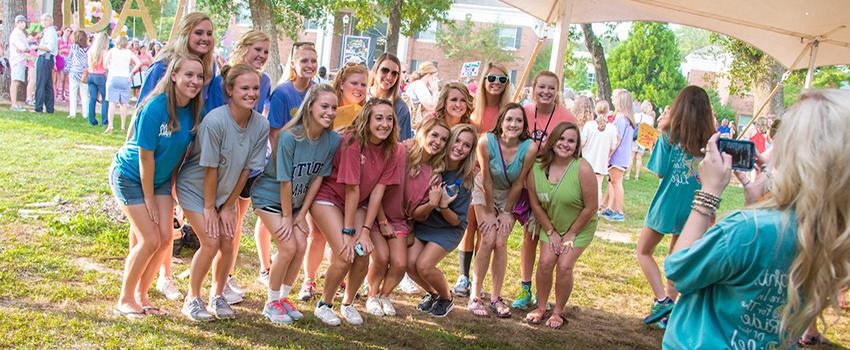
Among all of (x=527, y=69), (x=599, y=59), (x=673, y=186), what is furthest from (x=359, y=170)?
(x=599, y=59)

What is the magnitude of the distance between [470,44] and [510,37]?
135 inches

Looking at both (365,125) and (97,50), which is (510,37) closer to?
(97,50)

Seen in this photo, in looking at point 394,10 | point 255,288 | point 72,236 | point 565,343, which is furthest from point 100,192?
point 394,10

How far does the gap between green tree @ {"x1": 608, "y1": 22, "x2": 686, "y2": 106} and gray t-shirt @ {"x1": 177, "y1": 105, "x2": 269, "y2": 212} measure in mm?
35407

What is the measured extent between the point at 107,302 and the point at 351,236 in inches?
61.1

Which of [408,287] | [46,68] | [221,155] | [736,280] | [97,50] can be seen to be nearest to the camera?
[736,280]

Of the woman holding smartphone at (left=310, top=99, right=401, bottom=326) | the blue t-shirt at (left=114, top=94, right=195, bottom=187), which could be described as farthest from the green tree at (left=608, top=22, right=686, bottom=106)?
the blue t-shirt at (left=114, top=94, right=195, bottom=187)

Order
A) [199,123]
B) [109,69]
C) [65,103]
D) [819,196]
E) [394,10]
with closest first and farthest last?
1. [819,196]
2. [199,123]
3. [109,69]
4. [65,103]
5. [394,10]

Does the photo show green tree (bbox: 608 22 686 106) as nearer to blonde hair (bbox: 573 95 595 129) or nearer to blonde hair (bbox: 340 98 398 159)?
blonde hair (bbox: 573 95 595 129)

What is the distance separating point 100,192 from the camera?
732 cm

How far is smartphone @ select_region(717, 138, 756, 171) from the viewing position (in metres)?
2.47

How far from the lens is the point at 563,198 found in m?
5.04

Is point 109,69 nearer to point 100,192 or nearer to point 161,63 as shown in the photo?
point 100,192

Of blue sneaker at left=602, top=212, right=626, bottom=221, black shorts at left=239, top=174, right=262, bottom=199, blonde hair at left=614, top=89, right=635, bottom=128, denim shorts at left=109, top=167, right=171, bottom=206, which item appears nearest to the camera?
denim shorts at left=109, top=167, right=171, bottom=206
